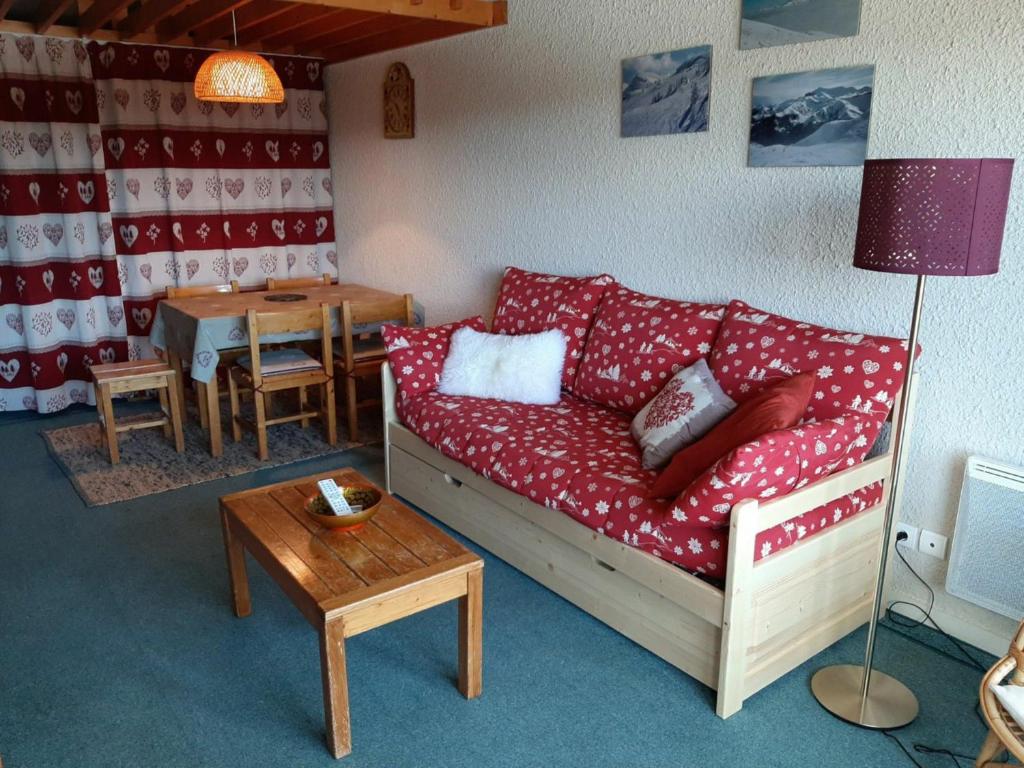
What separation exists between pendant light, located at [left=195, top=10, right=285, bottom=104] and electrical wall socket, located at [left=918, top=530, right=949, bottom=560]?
2.84 m

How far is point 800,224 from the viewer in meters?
2.62

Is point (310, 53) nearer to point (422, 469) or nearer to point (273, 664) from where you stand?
point (422, 469)

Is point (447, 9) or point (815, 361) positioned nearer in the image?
point (815, 361)

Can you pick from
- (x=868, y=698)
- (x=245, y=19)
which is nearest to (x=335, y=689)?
(x=868, y=698)

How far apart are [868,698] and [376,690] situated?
4.31 feet

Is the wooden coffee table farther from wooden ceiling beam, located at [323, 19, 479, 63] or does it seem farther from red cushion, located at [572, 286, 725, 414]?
wooden ceiling beam, located at [323, 19, 479, 63]

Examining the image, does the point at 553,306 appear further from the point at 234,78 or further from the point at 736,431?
the point at 234,78

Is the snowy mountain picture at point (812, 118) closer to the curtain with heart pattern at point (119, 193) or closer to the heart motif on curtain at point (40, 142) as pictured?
the curtain with heart pattern at point (119, 193)

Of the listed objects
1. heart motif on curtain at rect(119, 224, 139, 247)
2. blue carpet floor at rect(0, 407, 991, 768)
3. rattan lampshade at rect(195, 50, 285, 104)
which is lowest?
blue carpet floor at rect(0, 407, 991, 768)

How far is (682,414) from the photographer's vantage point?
2.46 m

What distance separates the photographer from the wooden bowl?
212 centimetres

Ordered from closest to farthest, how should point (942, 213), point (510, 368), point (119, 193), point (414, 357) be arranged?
1. point (942, 213)
2. point (510, 368)
3. point (414, 357)
4. point (119, 193)

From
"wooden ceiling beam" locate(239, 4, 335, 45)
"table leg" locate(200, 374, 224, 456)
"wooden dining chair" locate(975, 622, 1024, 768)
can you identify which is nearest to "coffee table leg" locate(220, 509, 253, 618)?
"table leg" locate(200, 374, 224, 456)

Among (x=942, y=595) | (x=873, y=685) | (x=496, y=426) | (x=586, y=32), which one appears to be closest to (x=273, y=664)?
(x=496, y=426)
